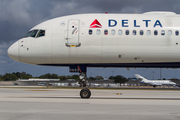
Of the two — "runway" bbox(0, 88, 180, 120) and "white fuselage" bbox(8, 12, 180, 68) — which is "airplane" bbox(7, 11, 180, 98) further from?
"runway" bbox(0, 88, 180, 120)

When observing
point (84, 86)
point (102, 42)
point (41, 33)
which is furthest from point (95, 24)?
point (84, 86)

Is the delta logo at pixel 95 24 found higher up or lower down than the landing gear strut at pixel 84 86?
higher up

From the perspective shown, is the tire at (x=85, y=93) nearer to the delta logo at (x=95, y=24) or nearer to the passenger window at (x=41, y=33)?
the delta logo at (x=95, y=24)

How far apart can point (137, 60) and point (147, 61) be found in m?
0.85

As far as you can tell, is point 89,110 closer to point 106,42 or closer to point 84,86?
point 84,86

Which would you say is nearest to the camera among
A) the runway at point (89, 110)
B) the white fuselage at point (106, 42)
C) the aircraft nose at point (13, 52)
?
the runway at point (89, 110)

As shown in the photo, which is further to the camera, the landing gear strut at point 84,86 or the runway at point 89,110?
the landing gear strut at point 84,86

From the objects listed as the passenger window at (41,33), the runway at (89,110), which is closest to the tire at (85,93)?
the runway at (89,110)

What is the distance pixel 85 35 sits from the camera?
58.2 feet

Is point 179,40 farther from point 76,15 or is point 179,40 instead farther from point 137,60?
point 76,15

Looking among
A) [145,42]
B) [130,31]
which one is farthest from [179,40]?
[130,31]

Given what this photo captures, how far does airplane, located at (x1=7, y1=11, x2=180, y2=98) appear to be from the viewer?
17.5 m

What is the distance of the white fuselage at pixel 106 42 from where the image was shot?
1747 cm

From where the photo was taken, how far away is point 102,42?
17516 millimetres
